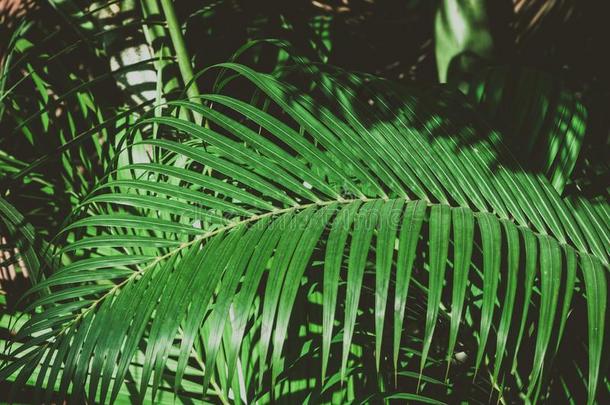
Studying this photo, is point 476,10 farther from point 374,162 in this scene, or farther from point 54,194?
point 54,194

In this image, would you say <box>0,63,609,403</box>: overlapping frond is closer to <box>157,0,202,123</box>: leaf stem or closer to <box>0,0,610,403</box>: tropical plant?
<box>0,0,610,403</box>: tropical plant

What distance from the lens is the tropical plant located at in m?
0.58

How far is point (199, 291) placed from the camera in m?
0.59

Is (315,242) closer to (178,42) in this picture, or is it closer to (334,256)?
(334,256)

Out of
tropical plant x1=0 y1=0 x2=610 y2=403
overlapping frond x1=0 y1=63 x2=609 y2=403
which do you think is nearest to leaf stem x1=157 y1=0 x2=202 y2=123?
tropical plant x1=0 y1=0 x2=610 y2=403

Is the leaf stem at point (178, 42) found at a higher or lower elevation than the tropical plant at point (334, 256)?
higher

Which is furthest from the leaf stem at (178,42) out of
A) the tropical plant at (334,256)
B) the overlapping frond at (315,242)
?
the overlapping frond at (315,242)

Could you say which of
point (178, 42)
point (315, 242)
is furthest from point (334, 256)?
point (178, 42)

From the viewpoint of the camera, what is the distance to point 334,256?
0.59 meters

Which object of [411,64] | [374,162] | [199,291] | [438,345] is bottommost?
[438,345]

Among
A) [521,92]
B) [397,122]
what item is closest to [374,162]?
[397,122]

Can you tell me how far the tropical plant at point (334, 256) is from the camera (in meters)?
0.58

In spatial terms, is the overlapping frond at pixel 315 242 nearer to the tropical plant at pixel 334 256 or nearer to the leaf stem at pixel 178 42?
the tropical plant at pixel 334 256

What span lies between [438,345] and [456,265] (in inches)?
19.5
